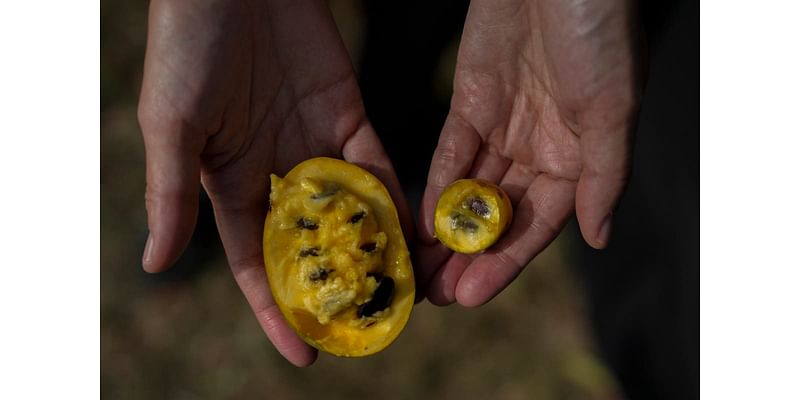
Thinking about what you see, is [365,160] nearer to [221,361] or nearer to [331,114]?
[331,114]

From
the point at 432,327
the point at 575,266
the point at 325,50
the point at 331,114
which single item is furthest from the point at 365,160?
the point at 575,266

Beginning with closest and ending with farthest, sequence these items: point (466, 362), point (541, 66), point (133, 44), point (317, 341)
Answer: point (317, 341)
point (541, 66)
point (466, 362)
point (133, 44)

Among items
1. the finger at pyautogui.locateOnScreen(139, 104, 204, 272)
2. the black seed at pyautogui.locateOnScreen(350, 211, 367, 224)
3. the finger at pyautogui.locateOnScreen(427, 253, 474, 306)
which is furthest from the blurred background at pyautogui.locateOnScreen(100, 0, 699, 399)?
the finger at pyautogui.locateOnScreen(139, 104, 204, 272)

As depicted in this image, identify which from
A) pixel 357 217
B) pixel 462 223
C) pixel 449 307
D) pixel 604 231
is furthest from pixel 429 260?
pixel 449 307

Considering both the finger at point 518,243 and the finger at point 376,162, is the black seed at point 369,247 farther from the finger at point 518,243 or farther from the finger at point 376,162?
the finger at point 518,243

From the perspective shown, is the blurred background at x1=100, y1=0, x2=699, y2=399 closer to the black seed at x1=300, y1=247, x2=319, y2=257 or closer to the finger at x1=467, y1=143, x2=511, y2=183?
the finger at x1=467, y1=143, x2=511, y2=183

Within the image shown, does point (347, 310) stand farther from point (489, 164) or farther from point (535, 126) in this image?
point (535, 126)
